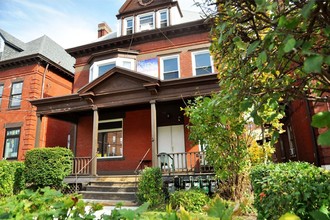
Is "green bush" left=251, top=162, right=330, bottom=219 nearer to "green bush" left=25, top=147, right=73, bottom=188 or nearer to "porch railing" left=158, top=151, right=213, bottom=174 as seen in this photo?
"porch railing" left=158, top=151, right=213, bottom=174

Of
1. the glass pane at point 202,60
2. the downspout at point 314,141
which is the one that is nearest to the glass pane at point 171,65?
the glass pane at point 202,60

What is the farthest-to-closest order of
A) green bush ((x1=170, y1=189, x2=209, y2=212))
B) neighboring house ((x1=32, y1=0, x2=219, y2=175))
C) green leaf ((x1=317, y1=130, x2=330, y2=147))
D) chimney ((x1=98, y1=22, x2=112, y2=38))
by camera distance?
chimney ((x1=98, y1=22, x2=112, y2=38)) < neighboring house ((x1=32, y1=0, x2=219, y2=175)) < green bush ((x1=170, y1=189, x2=209, y2=212)) < green leaf ((x1=317, y1=130, x2=330, y2=147))

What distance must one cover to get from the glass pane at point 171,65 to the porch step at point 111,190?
665cm

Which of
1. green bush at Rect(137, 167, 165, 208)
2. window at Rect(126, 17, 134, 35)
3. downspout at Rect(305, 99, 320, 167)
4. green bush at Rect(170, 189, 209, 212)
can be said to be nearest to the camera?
green bush at Rect(170, 189, 209, 212)

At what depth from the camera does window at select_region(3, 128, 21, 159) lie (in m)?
16.6

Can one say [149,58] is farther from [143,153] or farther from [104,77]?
[143,153]

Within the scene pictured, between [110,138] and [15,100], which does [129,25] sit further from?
[15,100]

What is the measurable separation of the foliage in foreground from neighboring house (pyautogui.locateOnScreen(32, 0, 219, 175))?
372 inches

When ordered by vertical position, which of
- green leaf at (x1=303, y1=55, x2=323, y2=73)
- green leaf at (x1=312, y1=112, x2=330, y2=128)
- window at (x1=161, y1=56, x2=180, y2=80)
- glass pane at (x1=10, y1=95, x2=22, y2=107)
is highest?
window at (x1=161, y1=56, x2=180, y2=80)

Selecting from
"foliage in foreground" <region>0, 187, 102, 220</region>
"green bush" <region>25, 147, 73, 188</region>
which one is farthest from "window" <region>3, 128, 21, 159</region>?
"foliage in foreground" <region>0, 187, 102, 220</region>

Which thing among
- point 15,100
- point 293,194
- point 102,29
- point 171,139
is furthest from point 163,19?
point 293,194

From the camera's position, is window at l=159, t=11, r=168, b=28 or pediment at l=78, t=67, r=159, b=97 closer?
pediment at l=78, t=67, r=159, b=97

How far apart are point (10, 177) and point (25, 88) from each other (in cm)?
875

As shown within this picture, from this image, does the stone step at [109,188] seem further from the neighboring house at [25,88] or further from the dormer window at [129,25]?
the dormer window at [129,25]
